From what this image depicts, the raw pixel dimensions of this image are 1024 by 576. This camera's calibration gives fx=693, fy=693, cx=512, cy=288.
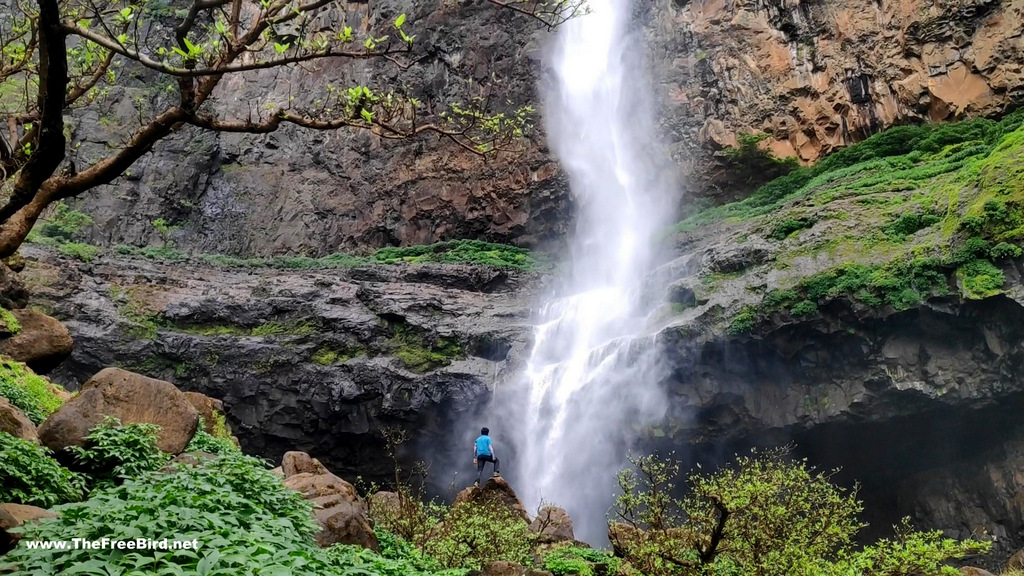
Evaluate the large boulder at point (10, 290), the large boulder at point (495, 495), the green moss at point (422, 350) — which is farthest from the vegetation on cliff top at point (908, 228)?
the large boulder at point (10, 290)

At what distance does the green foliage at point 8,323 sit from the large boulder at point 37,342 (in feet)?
0.21

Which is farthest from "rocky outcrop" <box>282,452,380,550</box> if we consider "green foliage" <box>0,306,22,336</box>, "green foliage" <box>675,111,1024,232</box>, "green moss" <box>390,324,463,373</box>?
"green foliage" <box>675,111,1024,232</box>

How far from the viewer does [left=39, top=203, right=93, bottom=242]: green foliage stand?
3034 centimetres

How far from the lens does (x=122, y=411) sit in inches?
331

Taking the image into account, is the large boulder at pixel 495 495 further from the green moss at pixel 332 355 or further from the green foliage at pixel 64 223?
the green foliage at pixel 64 223

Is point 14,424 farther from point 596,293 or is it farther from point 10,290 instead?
point 596,293

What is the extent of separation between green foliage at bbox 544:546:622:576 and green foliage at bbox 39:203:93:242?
27.6 meters

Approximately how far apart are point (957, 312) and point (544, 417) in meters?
11.1

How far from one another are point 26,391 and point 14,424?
303 cm

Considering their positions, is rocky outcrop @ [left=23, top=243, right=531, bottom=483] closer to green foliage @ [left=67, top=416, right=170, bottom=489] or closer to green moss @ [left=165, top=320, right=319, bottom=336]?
green moss @ [left=165, top=320, right=319, bottom=336]

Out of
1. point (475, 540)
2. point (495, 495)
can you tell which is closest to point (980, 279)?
point (495, 495)

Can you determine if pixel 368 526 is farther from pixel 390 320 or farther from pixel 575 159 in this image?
pixel 575 159

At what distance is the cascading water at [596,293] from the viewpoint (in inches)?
798

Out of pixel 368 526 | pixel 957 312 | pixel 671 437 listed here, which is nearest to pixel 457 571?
pixel 368 526
